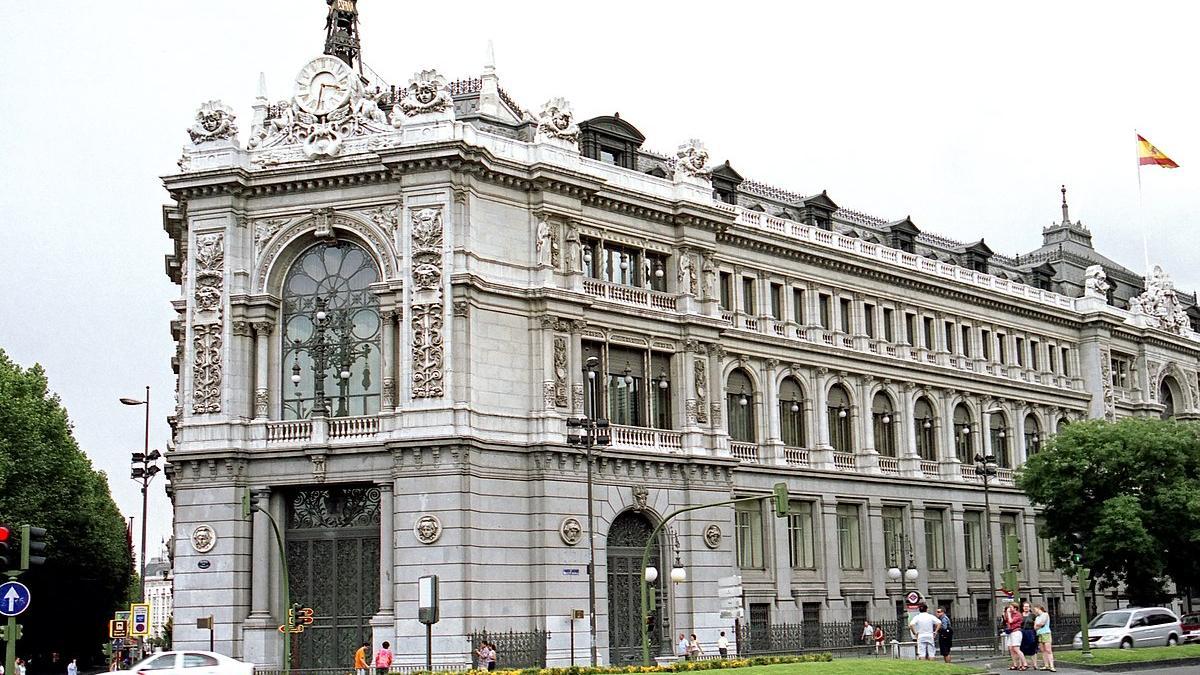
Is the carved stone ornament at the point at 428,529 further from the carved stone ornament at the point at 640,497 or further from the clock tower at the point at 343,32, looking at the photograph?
the clock tower at the point at 343,32

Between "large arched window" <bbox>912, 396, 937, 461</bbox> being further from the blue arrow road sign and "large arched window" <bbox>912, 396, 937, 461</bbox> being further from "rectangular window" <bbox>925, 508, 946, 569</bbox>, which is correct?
the blue arrow road sign

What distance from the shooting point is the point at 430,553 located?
5019cm

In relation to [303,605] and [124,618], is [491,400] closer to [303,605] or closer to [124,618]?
[303,605]

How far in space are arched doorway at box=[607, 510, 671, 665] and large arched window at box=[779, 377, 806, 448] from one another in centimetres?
1175

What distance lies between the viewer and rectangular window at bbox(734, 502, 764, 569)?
6278cm

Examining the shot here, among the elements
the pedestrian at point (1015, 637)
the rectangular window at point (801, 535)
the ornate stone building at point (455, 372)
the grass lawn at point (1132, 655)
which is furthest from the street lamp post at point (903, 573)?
the pedestrian at point (1015, 637)

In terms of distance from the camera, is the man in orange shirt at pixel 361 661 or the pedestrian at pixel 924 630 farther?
the man in orange shirt at pixel 361 661

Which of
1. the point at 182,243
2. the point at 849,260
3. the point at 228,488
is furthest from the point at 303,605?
the point at 849,260

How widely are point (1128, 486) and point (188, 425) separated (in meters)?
40.0

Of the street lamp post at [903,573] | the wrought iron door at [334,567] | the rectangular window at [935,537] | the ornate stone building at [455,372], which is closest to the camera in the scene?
the ornate stone building at [455,372]

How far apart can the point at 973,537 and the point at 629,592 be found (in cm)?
2593

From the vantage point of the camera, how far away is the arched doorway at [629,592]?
54906mm

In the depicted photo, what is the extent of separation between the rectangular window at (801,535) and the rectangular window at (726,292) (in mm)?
9054

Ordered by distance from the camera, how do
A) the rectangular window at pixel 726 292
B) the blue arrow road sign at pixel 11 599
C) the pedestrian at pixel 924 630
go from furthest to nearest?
the rectangular window at pixel 726 292, the pedestrian at pixel 924 630, the blue arrow road sign at pixel 11 599
